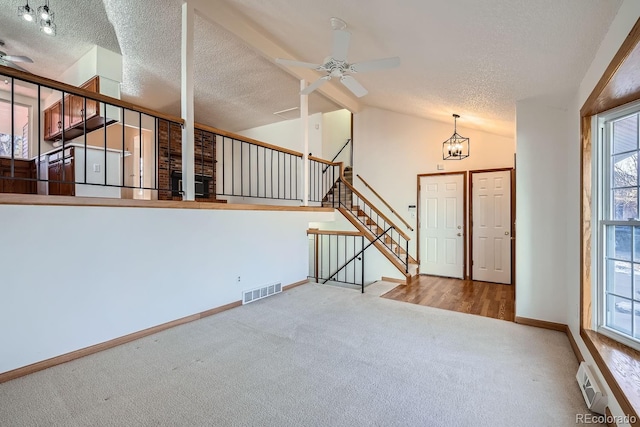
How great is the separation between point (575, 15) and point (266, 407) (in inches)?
122

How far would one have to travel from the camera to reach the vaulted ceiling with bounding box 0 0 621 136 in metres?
2.10

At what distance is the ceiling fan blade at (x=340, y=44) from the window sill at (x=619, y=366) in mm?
3025

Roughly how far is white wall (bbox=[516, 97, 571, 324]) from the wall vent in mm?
1298

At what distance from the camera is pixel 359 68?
9.78ft

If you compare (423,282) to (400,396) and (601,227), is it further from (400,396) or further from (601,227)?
(400,396)

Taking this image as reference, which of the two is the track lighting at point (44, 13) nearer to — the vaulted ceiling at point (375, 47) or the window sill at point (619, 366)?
the vaulted ceiling at point (375, 47)

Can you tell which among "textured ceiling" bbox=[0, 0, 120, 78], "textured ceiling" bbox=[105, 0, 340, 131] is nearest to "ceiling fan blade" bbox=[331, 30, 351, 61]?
"textured ceiling" bbox=[105, 0, 340, 131]

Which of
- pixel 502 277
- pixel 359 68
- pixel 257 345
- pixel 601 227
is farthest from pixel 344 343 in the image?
pixel 502 277

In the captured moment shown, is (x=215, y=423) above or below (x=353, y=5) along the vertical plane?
below

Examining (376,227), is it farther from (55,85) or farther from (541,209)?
(55,85)

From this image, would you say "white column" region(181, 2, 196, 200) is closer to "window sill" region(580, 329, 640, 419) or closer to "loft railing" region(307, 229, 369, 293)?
"loft railing" region(307, 229, 369, 293)

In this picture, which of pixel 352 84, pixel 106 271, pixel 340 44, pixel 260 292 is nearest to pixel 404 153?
pixel 352 84

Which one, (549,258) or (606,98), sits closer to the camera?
(606,98)

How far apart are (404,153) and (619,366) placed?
488cm
